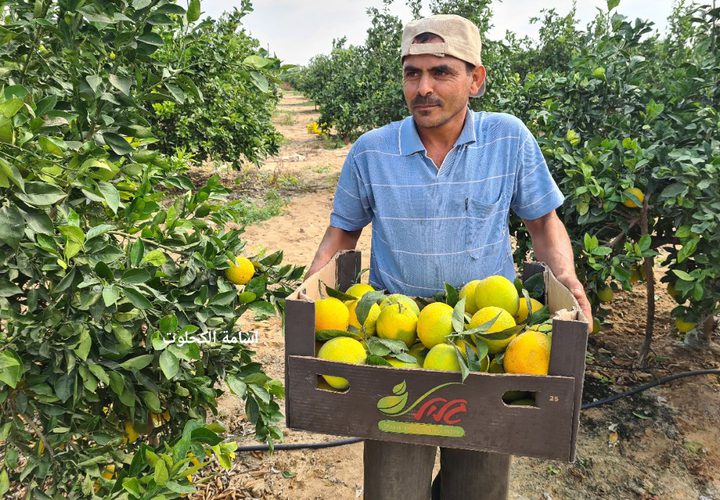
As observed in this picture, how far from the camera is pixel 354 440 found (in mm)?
3213

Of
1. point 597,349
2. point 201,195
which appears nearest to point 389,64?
point 597,349

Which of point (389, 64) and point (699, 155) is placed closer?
point (699, 155)

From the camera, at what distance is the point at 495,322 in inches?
54.9

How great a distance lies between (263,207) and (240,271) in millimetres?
6537

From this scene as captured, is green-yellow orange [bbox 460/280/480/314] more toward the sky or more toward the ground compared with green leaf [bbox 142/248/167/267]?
more toward the ground

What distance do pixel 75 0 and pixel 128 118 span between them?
18.7 inches

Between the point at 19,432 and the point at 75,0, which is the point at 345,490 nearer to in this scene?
the point at 19,432

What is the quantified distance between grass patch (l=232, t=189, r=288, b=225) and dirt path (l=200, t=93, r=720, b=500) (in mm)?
3478

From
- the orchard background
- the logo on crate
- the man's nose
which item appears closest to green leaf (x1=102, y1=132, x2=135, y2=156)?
the orchard background

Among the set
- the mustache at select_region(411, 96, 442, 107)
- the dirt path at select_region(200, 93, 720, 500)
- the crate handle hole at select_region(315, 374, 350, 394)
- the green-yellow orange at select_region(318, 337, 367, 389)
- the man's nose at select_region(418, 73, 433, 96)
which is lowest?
the dirt path at select_region(200, 93, 720, 500)

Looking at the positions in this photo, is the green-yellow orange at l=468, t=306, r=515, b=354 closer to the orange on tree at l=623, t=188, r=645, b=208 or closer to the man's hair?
the man's hair

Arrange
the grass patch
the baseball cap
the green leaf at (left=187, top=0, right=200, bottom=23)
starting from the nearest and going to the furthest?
the green leaf at (left=187, top=0, right=200, bottom=23) < the baseball cap < the grass patch

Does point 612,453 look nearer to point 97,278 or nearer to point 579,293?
point 579,293

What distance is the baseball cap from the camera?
1.83 meters
